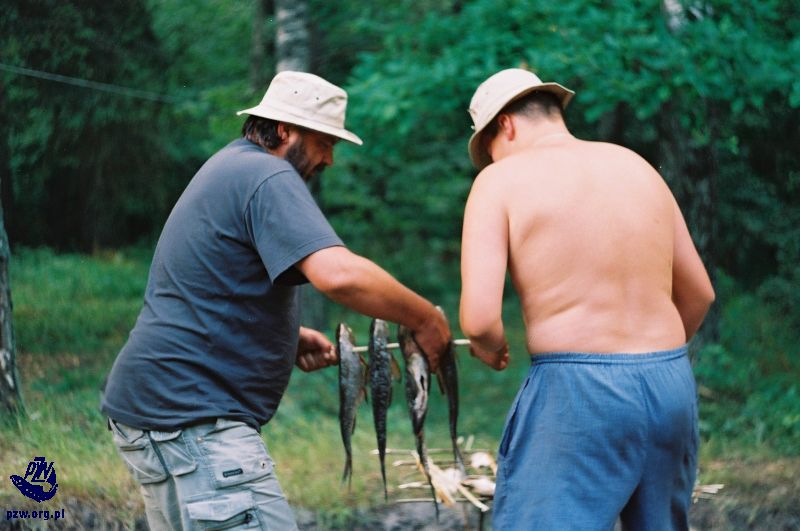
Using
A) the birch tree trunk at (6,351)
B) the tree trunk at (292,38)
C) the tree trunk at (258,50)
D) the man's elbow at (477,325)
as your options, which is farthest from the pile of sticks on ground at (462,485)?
the tree trunk at (258,50)

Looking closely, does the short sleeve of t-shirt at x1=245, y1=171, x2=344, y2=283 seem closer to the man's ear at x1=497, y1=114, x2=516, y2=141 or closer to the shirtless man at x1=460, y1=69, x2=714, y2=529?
the shirtless man at x1=460, y1=69, x2=714, y2=529

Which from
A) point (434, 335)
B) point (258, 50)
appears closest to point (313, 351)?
point (434, 335)

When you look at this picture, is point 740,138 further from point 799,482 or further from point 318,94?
point 318,94

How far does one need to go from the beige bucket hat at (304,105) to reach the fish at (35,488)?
8.96 feet

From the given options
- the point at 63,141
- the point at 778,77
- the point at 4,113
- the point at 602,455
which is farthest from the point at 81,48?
the point at 602,455

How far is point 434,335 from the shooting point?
3.37 metres

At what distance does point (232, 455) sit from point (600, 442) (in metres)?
1.09

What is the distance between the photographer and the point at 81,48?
8430 millimetres

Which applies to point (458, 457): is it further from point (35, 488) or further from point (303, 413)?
point (303, 413)

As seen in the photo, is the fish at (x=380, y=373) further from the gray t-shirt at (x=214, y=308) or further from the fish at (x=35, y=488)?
the fish at (x=35, y=488)

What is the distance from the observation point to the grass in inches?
208

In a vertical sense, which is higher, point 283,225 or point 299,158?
point 299,158

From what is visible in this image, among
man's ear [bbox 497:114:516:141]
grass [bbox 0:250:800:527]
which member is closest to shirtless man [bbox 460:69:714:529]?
man's ear [bbox 497:114:516:141]

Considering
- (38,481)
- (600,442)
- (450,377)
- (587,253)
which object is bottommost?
(38,481)
